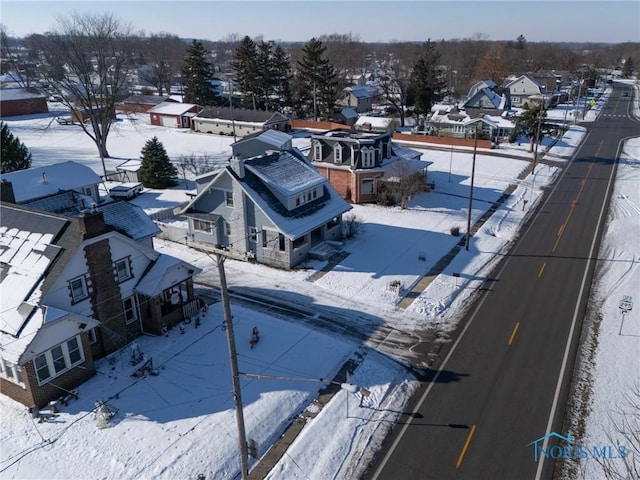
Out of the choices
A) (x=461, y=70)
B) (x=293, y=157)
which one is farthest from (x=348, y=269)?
(x=461, y=70)

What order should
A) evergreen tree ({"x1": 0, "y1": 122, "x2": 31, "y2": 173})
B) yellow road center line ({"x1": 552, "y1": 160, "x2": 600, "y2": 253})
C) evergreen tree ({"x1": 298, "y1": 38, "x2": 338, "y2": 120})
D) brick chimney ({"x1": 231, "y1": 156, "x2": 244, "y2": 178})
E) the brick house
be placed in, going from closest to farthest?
brick chimney ({"x1": 231, "y1": 156, "x2": 244, "y2": 178})
yellow road center line ({"x1": 552, "y1": 160, "x2": 600, "y2": 253})
evergreen tree ({"x1": 0, "y1": 122, "x2": 31, "y2": 173})
evergreen tree ({"x1": 298, "y1": 38, "x2": 338, "y2": 120})
the brick house

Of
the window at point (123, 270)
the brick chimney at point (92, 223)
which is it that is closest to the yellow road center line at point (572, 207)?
the window at point (123, 270)

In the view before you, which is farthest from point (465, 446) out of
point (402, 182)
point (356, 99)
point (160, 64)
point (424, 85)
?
point (160, 64)

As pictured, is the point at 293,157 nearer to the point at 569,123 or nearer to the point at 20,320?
the point at 20,320

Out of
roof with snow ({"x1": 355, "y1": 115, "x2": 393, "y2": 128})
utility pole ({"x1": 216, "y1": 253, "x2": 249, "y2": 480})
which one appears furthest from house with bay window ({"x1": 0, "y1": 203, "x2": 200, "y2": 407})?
roof with snow ({"x1": 355, "y1": 115, "x2": 393, "y2": 128})

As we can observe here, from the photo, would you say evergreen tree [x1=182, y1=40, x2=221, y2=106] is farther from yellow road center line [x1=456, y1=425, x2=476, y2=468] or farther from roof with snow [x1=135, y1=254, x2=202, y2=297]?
yellow road center line [x1=456, y1=425, x2=476, y2=468]

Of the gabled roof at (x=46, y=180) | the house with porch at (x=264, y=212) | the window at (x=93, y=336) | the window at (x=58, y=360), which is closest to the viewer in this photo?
the window at (x=58, y=360)

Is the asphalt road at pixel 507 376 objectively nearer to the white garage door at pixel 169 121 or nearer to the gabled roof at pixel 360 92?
the white garage door at pixel 169 121

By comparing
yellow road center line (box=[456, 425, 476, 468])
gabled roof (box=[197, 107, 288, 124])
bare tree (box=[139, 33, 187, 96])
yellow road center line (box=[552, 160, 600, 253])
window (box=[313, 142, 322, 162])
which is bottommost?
yellow road center line (box=[456, 425, 476, 468])
